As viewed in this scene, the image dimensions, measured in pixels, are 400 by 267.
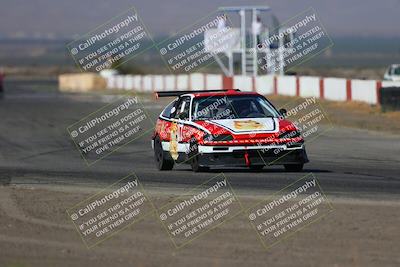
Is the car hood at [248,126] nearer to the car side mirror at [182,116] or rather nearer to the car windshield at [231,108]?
the car windshield at [231,108]

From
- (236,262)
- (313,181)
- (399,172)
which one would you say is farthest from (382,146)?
(236,262)

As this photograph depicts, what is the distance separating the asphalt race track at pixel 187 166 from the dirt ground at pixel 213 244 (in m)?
2.58

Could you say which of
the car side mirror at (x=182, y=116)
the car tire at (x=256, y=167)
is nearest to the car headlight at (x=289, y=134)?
the car tire at (x=256, y=167)

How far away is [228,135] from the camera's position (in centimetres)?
1652

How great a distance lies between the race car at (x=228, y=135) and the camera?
648 inches

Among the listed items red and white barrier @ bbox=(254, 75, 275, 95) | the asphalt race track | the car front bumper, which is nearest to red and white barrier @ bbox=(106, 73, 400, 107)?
red and white barrier @ bbox=(254, 75, 275, 95)

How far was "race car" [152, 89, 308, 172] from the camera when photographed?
1647cm

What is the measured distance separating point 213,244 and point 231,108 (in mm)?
6859

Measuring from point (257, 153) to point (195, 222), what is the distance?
486 cm

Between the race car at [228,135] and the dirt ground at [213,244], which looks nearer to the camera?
the dirt ground at [213,244]

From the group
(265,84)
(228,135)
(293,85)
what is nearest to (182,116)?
(228,135)

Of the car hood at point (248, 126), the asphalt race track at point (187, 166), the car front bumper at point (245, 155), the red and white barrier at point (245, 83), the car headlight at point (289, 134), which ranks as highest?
the car hood at point (248, 126)

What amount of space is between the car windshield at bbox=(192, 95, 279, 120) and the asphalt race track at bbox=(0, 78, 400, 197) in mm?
851

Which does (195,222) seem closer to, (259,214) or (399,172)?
(259,214)
